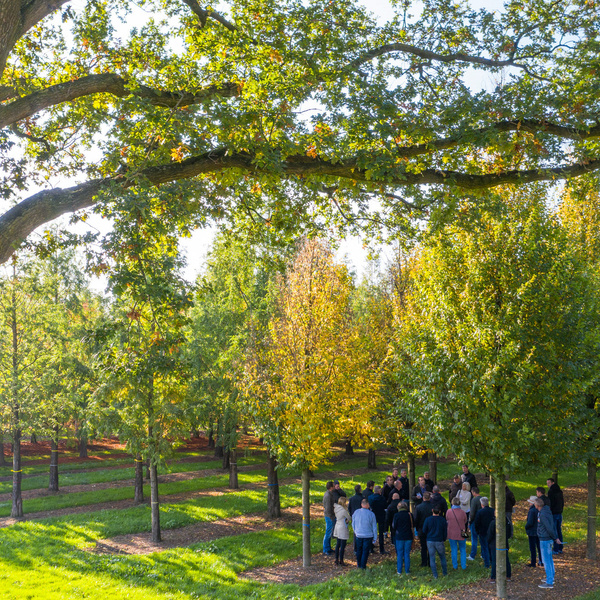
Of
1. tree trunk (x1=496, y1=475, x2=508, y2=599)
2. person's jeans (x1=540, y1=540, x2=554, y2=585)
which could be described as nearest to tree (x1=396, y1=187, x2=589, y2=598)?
tree trunk (x1=496, y1=475, x2=508, y2=599)

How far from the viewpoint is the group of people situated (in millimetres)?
10852

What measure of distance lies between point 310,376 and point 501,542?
5632mm

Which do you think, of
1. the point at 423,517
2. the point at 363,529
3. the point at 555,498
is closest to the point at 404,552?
the point at 423,517

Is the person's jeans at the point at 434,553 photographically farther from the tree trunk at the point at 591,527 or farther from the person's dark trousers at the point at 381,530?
the tree trunk at the point at 591,527

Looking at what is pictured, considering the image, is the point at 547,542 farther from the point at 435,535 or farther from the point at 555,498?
the point at 555,498

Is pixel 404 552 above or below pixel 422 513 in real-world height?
below

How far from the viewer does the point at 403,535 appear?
11312 mm

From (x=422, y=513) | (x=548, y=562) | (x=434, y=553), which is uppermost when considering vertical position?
(x=422, y=513)

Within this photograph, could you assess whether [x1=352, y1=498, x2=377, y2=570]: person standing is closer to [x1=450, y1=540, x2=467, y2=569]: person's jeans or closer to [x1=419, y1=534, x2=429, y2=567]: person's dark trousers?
[x1=419, y1=534, x2=429, y2=567]: person's dark trousers

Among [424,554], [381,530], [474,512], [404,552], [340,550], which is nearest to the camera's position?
[404,552]

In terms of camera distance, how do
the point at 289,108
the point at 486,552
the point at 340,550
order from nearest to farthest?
the point at 289,108 < the point at 486,552 < the point at 340,550

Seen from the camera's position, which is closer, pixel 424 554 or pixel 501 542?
pixel 501 542

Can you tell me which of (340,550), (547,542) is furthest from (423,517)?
(547,542)

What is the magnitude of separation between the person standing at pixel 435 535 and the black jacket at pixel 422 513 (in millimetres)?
507
